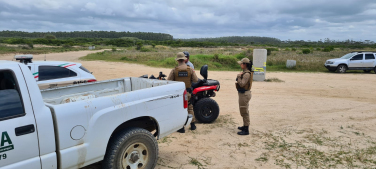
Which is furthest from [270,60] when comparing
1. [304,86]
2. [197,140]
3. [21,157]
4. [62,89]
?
[21,157]

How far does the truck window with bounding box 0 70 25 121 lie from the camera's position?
268 centimetres

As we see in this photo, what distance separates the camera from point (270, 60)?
25594mm

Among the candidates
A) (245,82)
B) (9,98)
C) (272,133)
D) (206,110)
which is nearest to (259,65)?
(206,110)

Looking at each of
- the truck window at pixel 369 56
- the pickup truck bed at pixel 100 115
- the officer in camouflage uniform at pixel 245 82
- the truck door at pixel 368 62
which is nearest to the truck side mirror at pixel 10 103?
the pickup truck bed at pixel 100 115

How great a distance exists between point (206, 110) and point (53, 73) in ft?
13.3

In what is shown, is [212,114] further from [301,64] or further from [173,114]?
[301,64]

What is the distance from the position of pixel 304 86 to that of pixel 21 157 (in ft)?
43.0

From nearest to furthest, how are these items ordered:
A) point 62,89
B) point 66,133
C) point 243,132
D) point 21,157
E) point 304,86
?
point 21,157
point 66,133
point 62,89
point 243,132
point 304,86

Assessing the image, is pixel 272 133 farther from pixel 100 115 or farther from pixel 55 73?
pixel 55 73

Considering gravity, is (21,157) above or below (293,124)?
above

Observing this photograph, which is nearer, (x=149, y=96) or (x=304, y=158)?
(x=149, y=96)

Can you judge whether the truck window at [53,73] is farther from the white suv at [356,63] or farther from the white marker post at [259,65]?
the white suv at [356,63]

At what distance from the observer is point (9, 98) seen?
2.75m

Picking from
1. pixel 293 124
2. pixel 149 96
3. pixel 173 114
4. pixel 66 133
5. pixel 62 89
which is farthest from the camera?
pixel 293 124
